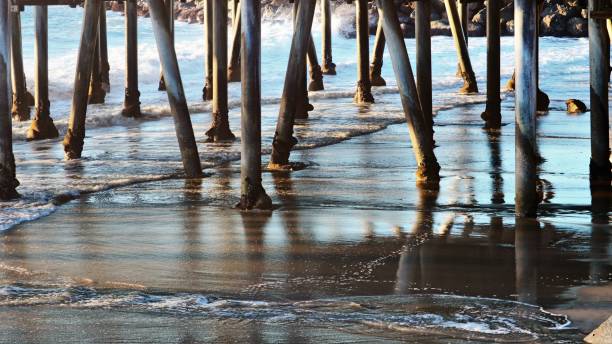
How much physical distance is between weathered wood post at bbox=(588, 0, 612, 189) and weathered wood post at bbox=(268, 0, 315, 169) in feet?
6.77

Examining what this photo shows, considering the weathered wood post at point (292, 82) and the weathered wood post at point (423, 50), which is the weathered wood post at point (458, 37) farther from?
the weathered wood post at point (292, 82)

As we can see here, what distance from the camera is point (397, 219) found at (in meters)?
7.03

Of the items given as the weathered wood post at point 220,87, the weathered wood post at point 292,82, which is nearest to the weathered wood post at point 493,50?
the weathered wood post at point 220,87

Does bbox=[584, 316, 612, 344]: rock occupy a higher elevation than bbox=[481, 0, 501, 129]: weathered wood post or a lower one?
lower

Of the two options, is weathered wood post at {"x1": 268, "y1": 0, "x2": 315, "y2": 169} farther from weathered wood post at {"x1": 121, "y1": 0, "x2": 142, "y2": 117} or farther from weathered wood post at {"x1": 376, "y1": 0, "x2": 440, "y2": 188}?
weathered wood post at {"x1": 121, "y1": 0, "x2": 142, "y2": 117}

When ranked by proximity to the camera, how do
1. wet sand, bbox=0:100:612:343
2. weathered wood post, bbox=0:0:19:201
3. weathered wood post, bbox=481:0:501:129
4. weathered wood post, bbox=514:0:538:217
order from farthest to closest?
1. weathered wood post, bbox=481:0:501:129
2. weathered wood post, bbox=0:0:19:201
3. weathered wood post, bbox=514:0:538:217
4. wet sand, bbox=0:100:612:343

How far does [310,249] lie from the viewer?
620 centimetres

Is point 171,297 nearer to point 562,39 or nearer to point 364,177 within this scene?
point 364,177

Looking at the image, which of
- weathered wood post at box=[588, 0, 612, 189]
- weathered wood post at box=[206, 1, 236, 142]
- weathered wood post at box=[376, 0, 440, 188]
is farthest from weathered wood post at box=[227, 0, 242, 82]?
weathered wood post at box=[588, 0, 612, 189]

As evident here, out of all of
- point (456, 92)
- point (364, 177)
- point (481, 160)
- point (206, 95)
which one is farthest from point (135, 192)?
point (456, 92)

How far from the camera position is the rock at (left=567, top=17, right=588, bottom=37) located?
3322 centimetres

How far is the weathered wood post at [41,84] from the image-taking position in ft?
39.8

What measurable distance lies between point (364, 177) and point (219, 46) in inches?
138

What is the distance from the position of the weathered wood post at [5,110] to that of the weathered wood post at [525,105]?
3.36 metres
